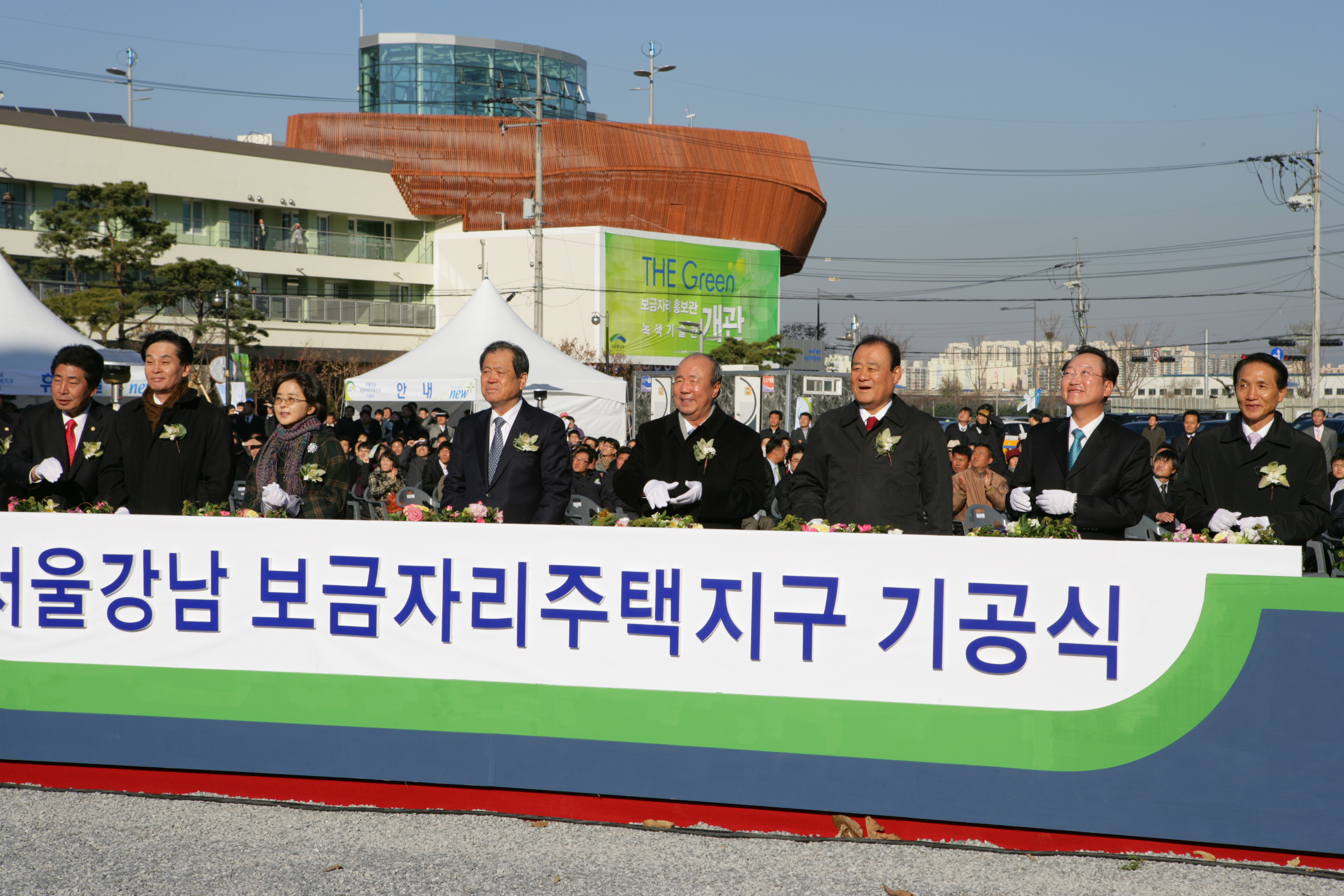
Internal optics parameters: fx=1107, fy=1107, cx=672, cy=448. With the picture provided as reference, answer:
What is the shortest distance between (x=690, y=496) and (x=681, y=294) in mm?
44789

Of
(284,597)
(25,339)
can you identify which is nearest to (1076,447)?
(284,597)

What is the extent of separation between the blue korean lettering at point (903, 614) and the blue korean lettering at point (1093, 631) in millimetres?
441

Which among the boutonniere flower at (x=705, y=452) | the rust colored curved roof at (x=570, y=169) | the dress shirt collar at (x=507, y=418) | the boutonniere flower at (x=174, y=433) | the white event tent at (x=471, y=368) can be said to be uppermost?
the rust colored curved roof at (x=570, y=169)

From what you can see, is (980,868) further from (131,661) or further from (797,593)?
(131,661)

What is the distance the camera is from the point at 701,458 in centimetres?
477

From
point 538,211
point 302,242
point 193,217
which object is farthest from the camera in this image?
point 302,242

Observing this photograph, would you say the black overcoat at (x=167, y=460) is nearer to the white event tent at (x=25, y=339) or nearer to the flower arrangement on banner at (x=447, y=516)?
the flower arrangement on banner at (x=447, y=516)

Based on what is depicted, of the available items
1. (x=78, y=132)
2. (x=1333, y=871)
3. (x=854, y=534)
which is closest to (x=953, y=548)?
(x=854, y=534)

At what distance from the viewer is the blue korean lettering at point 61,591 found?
165 inches

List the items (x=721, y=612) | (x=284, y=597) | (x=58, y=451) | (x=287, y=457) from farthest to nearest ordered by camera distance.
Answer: (x=58, y=451), (x=287, y=457), (x=284, y=597), (x=721, y=612)

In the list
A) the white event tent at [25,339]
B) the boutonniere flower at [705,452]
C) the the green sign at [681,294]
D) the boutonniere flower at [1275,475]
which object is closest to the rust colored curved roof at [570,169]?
the the green sign at [681,294]

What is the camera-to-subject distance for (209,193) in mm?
45156

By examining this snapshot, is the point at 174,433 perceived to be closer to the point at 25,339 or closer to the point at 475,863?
the point at 475,863

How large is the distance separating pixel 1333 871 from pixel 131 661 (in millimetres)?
4206
